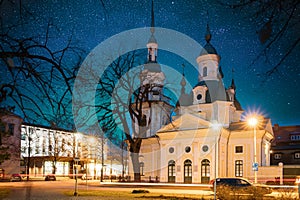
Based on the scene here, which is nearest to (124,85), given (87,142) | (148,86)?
→ (148,86)

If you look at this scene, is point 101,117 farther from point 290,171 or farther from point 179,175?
point 290,171

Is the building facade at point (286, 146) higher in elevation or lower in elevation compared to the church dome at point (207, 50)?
lower

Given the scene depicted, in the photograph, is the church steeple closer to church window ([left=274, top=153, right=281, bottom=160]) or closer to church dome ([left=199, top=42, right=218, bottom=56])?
church dome ([left=199, top=42, right=218, bottom=56])

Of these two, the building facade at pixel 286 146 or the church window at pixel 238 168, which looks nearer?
the church window at pixel 238 168

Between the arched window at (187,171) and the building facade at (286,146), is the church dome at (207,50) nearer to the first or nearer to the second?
the arched window at (187,171)

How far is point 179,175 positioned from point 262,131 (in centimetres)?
1248

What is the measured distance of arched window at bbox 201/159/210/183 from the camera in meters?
45.9

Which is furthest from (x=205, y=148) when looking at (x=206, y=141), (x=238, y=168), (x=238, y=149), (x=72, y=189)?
(x=72, y=189)

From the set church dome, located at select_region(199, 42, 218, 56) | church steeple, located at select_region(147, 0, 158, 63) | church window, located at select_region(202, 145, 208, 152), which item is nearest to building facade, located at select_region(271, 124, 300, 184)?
church window, located at select_region(202, 145, 208, 152)

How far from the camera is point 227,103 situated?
174 feet

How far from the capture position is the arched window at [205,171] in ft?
151

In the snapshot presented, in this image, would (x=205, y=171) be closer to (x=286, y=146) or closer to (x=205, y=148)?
(x=205, y=148)

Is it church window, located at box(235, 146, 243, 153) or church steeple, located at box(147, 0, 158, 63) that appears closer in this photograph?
church window, located at box(235, 146, 243, 153)

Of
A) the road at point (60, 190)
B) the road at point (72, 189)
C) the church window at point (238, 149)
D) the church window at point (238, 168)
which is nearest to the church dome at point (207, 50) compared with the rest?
the church window at point (238, 149)
